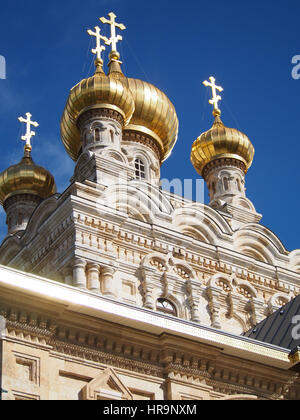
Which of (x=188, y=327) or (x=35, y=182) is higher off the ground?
(x=35, y=182)

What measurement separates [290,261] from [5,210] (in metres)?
6.86

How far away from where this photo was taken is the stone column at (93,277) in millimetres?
15297

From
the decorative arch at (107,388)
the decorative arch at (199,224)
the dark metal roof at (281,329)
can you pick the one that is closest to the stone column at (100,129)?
the decorative arch at (199,224)

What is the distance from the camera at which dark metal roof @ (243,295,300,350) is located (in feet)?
42.8

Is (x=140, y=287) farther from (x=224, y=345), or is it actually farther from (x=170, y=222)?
(x=224, y=345)

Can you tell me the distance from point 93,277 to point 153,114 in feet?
21.6

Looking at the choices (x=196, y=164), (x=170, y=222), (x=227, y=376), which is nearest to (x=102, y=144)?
(x=170, y=222)

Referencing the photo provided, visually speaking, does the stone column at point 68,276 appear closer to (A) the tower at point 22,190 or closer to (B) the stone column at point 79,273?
(B) the stone column at point 79,273

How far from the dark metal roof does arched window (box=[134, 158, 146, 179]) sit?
6.33 metres

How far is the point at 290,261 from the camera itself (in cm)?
1891

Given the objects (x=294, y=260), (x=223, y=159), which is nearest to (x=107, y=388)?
(x=294, y=260)

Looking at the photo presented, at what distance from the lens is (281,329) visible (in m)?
13.7

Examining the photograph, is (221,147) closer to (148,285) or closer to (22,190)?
(22,190)
